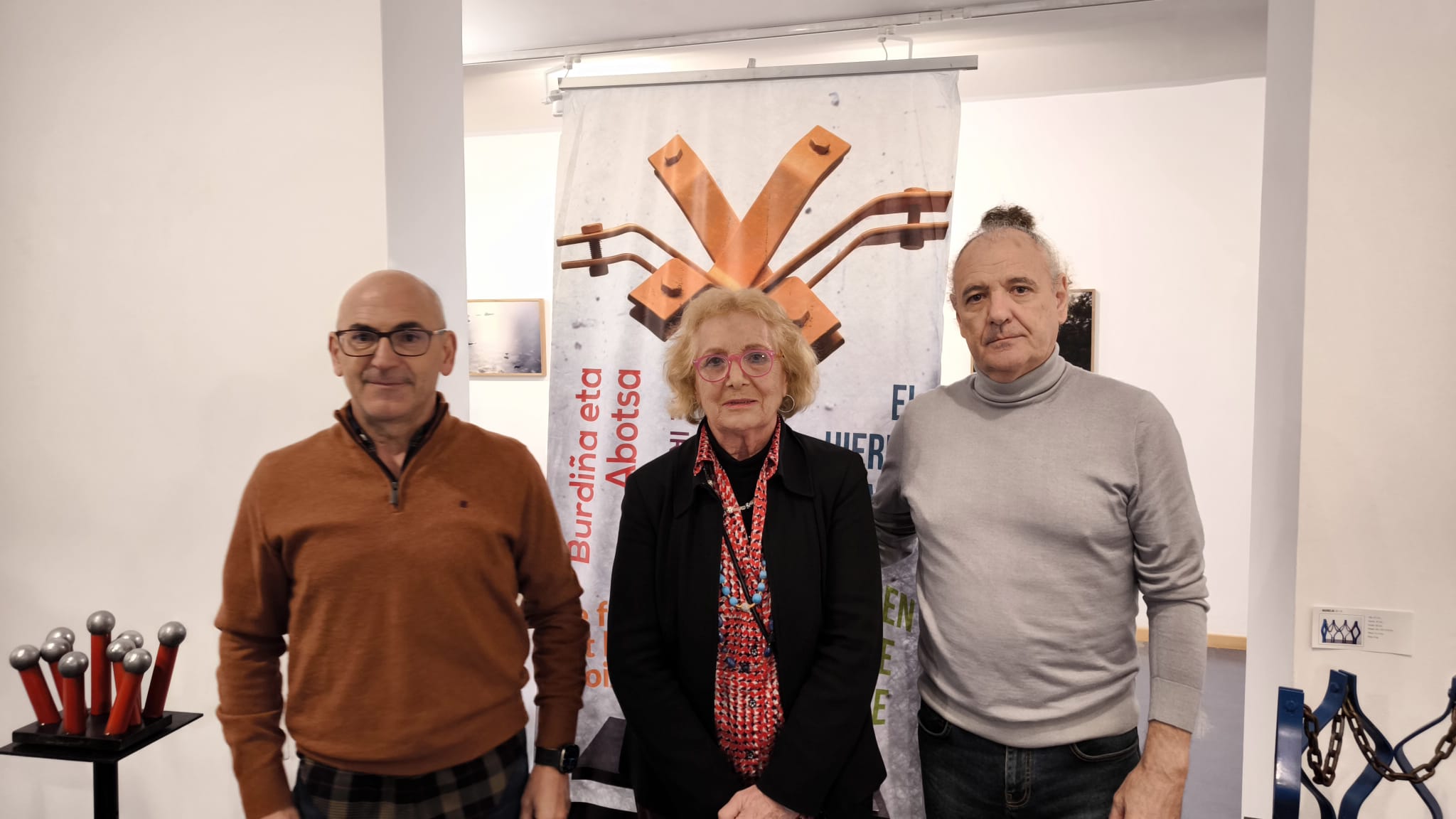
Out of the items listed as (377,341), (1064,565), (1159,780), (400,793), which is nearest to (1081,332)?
(1064,565)

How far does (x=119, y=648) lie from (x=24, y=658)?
0.52 feet

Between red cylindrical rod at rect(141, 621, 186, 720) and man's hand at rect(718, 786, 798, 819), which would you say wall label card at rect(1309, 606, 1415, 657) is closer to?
man's hand at rect(718, 786, 798, 819)

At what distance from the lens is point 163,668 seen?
1.78 m

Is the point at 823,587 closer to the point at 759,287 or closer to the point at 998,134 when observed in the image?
the point at 759,287

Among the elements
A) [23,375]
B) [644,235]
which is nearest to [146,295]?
[23,375]

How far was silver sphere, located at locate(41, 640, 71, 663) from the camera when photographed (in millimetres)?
1712

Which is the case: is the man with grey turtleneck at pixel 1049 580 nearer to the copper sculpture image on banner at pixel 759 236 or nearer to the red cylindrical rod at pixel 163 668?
the copper sculpture image on banner at pixel 759 236

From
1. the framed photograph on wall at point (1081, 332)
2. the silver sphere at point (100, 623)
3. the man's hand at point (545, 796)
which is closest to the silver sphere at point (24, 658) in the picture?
the silver sphere at point (100, 623)

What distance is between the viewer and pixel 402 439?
1549 millimetres

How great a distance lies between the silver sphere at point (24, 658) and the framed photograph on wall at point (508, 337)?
12.0ft

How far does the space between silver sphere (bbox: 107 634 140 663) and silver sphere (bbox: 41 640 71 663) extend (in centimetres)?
8

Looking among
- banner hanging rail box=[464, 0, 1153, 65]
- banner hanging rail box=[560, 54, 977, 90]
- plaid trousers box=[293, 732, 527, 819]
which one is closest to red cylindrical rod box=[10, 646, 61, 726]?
plaid trousers box=[293, 732, 527, 819]

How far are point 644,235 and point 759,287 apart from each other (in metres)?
0.41

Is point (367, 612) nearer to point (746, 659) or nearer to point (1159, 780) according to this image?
point (746, 659)
